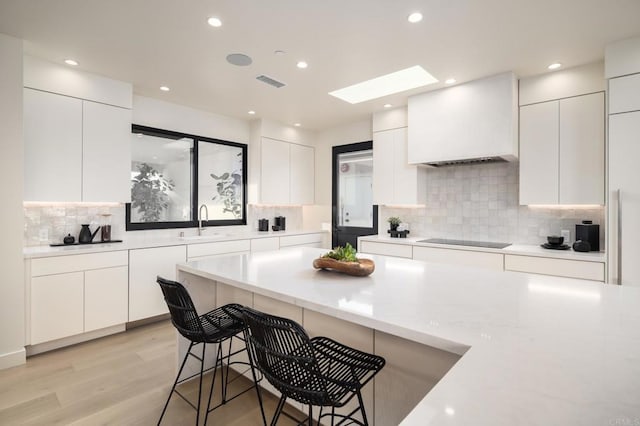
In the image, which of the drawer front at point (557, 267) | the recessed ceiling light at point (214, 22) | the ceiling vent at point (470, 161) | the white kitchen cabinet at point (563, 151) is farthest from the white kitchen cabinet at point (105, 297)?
the white kitchen cabinet at point (563, 151)

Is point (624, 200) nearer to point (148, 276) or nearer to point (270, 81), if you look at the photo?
point (270, 81)

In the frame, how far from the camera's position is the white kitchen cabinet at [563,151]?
303 centimetres

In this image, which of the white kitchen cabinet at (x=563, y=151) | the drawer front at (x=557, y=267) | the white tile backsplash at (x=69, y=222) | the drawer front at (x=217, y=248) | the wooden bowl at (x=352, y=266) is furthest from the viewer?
the drawer front at (x=217, y=248)

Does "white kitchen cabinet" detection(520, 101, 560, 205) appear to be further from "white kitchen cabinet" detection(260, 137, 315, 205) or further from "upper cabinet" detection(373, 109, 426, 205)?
"white kitchen cabinet" detection(260, 137, 315, 205)

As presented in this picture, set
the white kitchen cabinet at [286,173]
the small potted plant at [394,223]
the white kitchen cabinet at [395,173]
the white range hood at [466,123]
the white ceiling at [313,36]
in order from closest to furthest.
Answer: the white ceiling at [313,36] < the white range hood at [466,123] < the white kitchen cabinet at [395,173] < the small potted plant at [394,223] < the white kitchen cabinet at [286,173]

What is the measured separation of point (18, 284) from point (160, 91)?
7.96ft

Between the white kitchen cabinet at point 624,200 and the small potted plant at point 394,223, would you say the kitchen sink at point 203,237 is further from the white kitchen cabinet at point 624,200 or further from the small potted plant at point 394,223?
the white kitchen cabinet at point 624,200

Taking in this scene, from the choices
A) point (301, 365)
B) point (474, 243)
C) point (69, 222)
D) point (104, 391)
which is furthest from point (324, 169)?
point (301, 365)

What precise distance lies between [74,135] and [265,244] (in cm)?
256

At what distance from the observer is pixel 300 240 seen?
5273mm

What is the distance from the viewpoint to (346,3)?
7.24ft

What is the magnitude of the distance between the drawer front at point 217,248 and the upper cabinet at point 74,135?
946 millimetres

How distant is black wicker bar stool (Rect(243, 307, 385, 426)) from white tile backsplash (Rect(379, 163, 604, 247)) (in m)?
3.06

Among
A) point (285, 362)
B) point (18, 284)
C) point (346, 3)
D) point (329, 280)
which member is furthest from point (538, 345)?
point (18, 284)
